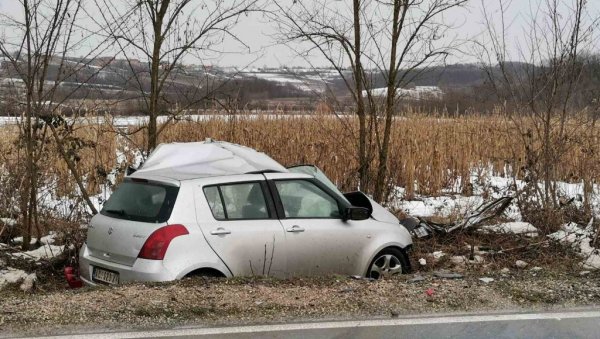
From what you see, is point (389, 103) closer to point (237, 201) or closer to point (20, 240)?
point (237, 201)

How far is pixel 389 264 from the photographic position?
7215mm

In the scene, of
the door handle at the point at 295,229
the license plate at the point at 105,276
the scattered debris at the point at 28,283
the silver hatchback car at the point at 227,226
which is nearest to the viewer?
the silver hatchback car at the point at 227,226

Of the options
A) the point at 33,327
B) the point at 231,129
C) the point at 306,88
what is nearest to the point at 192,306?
the point at 33,327

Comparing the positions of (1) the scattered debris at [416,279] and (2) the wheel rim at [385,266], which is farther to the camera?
(2) the wheel rim at [385,266]

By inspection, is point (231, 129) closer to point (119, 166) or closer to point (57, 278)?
point (119, 166)

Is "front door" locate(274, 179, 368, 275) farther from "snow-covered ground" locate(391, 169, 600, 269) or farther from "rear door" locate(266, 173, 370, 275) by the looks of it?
"snow-covered ground" locate(391, 169, 600, 269)

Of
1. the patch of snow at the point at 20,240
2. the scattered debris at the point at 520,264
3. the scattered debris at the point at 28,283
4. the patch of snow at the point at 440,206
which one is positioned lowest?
the scattered debris at the point at 28,283

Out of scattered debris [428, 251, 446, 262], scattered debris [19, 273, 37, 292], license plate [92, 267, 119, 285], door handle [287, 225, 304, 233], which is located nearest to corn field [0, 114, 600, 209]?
scattered debris [428, 251, 446, 262]

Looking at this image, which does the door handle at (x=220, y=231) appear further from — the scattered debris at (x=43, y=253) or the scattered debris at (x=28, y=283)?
the scattered debris at (x=43, y=253)

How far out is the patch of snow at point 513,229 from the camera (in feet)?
31.5

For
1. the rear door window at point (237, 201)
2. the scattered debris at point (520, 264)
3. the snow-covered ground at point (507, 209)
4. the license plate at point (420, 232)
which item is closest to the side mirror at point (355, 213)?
the rear door window at point (237, 201)

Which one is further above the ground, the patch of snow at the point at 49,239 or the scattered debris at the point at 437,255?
the scattered debris at the point at 437,255

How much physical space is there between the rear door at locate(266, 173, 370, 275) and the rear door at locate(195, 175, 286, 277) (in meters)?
0.14

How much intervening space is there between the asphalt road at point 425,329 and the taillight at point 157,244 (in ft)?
4.27
